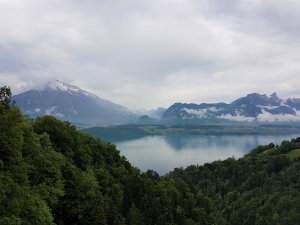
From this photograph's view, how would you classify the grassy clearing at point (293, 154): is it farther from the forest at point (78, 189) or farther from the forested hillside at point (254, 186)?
the forest at point (78, 189)

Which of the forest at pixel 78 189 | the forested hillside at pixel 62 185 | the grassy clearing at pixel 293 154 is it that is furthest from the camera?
the grassy clearing at pixel 293 154

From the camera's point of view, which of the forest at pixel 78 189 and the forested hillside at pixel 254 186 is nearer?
the forest at pixel 78 189

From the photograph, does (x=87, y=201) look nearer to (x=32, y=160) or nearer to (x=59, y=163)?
(x=59, y=163)

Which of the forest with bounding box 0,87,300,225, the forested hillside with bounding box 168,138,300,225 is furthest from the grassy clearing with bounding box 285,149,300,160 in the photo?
the forest with bounding box 0,87,300,225

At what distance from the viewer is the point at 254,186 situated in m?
85.8

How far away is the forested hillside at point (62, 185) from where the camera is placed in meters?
15.2

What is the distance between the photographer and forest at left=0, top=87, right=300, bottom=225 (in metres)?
16.0

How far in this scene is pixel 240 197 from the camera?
2928 inches

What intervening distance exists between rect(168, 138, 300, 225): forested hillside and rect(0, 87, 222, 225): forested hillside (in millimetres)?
27431

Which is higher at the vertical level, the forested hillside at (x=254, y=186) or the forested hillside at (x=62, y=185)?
the forested hillside at (x=62, y=185)

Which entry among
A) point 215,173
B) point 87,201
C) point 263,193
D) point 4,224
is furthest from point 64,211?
point 215,173

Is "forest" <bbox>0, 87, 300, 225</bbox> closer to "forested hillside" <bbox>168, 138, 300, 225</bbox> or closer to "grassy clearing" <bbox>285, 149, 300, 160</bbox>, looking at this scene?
"forested hillside" <bbox>168, 138, 300, 225</bbox>

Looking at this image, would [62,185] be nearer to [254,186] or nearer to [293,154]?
[254,186]

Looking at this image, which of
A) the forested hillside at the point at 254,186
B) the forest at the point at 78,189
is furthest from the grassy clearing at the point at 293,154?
the forest at the point at 78,189
